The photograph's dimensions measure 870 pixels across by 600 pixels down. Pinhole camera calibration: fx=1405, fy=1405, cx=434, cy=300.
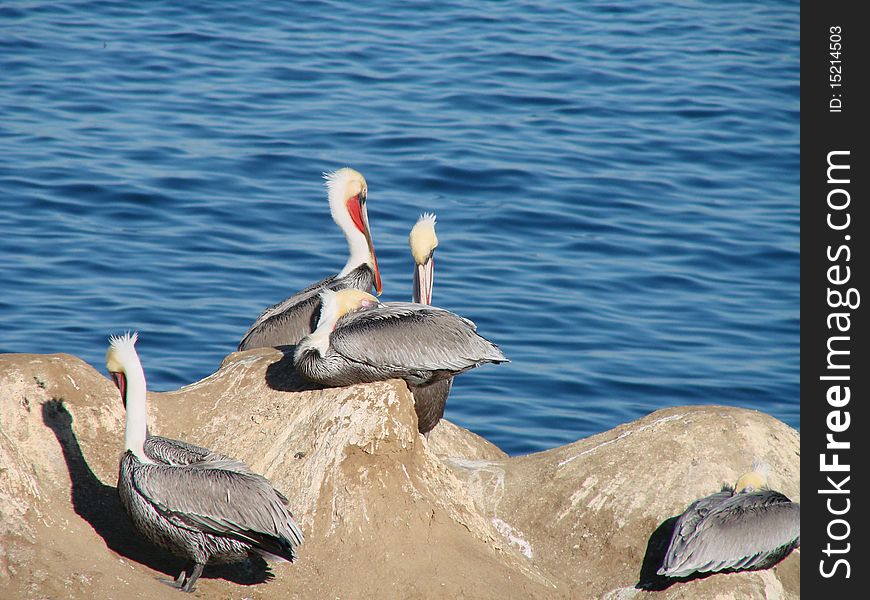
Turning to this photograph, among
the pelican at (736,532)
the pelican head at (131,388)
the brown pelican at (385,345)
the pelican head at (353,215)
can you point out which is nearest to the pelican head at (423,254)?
the pelican head at (353,215)

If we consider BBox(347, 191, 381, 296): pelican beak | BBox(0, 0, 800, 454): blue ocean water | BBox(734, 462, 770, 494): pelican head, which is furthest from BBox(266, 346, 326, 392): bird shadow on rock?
BBox(0, 0, 800, 454): blue ocean water

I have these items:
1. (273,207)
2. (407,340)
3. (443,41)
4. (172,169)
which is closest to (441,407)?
(407,340)

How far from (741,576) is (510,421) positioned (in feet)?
17.5

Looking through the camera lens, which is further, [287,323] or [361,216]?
[361,216]

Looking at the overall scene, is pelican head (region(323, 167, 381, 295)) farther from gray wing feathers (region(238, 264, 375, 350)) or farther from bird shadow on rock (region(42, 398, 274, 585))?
bird shadow on rock (region(42, 398, 274, 585))

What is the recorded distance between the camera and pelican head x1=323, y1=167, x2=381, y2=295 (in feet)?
33.6

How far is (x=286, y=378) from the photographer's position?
8.20 m

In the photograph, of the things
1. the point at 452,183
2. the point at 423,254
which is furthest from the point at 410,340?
the point at 452,183

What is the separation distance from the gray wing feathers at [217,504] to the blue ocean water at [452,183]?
566 cm

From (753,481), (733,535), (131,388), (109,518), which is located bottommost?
(733,535)

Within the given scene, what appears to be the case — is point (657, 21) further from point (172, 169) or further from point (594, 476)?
point (594, 476)

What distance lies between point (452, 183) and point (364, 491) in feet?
38.5

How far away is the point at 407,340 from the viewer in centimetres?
800

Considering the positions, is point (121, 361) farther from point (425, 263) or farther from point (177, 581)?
point (425, 263)
